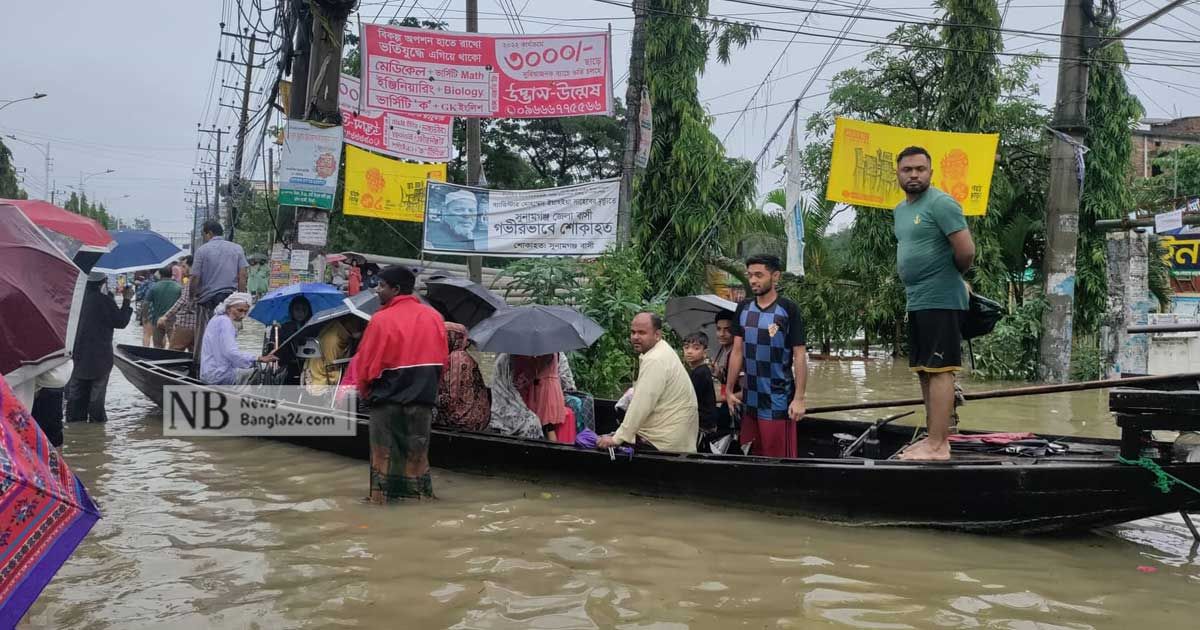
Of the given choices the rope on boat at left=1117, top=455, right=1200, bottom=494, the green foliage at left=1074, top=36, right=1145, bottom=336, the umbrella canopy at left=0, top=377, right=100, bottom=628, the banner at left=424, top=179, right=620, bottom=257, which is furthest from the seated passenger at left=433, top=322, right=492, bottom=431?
the green foliage at left=1074, top=36, right=1145, bottom=336

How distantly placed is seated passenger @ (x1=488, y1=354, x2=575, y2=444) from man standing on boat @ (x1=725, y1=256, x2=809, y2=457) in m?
1.51

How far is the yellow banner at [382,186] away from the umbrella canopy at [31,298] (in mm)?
10688

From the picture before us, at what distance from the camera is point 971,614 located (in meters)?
4.29

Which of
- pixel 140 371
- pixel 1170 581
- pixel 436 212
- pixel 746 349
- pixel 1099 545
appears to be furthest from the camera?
pixel 436 212

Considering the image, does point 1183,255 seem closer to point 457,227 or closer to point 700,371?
point 457,227

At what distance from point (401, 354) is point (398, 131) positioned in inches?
308

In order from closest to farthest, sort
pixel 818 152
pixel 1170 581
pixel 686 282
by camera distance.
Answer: pixel 1170 581, pixel 686 282, pixel 818 152

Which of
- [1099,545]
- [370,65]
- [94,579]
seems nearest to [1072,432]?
[1099,545]

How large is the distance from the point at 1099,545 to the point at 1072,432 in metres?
5.14

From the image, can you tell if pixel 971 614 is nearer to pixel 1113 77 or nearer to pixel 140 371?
pixel 140 371

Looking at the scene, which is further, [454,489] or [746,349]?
[454,489]

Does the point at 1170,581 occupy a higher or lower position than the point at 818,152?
lower

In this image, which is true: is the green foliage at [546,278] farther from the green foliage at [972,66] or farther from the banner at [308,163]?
the green foliage at [972,66]

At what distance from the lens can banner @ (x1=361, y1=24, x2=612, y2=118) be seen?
9.76m
